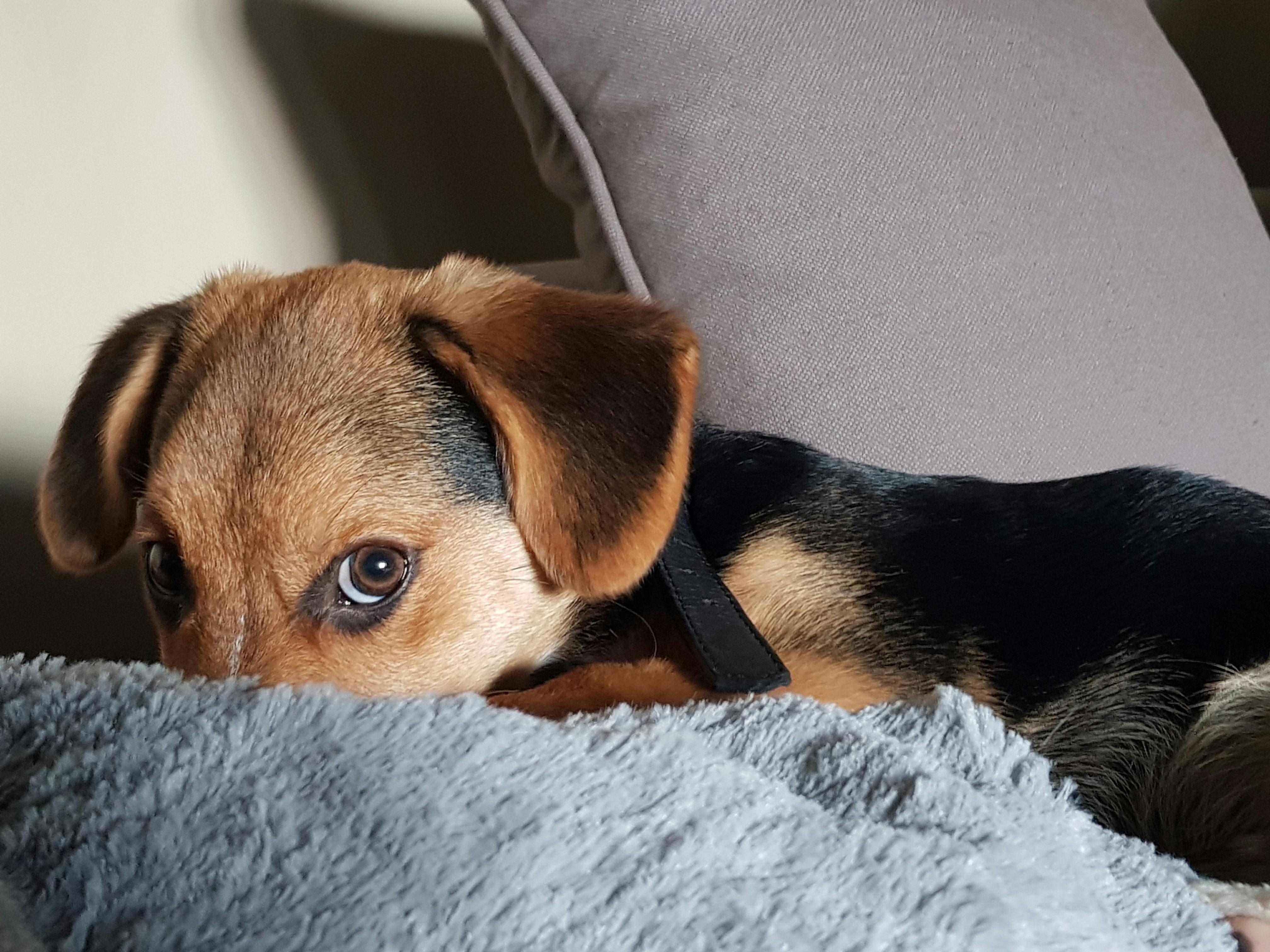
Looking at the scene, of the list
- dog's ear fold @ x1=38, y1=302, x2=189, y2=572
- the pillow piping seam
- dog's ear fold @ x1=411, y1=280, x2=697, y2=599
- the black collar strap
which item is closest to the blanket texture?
the black collar strap

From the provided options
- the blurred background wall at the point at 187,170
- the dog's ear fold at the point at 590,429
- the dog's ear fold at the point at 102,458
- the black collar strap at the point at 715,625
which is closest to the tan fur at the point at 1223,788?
the black collar strap at the point at 715,625

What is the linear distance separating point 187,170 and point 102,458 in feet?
2.29

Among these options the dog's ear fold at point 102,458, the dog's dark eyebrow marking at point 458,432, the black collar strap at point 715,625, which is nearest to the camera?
the black collar strap at point 715,625

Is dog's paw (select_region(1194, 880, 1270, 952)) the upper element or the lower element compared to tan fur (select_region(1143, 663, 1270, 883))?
upper

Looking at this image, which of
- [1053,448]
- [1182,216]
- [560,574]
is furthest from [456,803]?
[1182,216]

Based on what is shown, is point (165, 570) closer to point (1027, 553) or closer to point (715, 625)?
point (715, 625)

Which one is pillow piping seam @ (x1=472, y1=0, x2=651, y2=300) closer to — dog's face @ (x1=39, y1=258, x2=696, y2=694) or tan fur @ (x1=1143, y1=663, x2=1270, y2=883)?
dog's face @ (x1=39, y1=258, x2=696, y2=694)

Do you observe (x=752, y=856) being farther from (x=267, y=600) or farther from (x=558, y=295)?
(x=558, y=295)

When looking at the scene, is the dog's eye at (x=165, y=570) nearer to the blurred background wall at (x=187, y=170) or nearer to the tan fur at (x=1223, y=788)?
the blurred background wall at (x=187, y=170)

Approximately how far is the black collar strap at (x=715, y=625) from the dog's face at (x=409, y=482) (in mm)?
81

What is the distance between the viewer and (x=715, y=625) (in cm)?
98

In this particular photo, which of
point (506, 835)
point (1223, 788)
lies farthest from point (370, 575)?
point (1223, 788)

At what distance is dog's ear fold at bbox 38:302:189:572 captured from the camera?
3.95ft

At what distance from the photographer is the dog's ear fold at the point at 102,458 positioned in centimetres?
120
